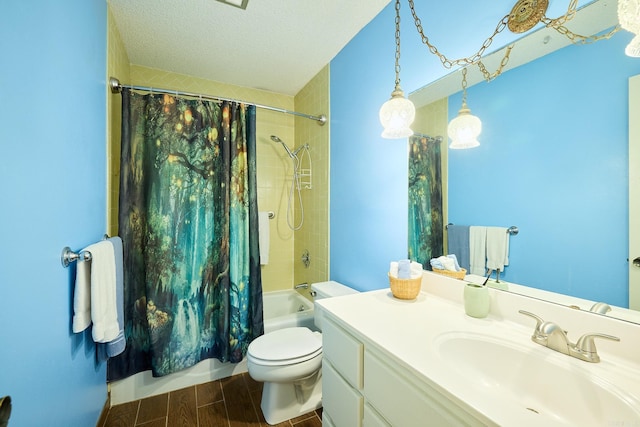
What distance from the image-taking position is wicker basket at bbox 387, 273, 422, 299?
1.12 m

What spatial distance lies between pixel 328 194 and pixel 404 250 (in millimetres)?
931

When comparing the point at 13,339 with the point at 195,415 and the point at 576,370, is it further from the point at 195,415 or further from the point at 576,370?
the point at 576,370

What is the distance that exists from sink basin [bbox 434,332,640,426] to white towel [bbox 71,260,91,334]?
139 centimetres

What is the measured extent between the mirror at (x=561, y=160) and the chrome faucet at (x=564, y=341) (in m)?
0.14

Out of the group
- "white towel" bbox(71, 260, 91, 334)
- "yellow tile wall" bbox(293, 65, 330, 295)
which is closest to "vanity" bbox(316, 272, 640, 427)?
"white towel" bbox(71, 260, 91, 334)

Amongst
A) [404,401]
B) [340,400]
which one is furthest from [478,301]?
[340,400]

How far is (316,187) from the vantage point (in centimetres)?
235

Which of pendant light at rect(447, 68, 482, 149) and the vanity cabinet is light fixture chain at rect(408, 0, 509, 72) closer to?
pendant light at rect(447, 68, 482, 149)

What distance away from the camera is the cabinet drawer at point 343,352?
2.85ft

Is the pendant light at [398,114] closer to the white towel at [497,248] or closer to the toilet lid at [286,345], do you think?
the white towel at [497,248]

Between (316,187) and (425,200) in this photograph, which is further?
(316,187)

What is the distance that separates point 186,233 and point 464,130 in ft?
5.90

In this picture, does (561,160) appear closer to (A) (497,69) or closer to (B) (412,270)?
(A) (497,69)

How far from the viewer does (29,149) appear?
75 cm
